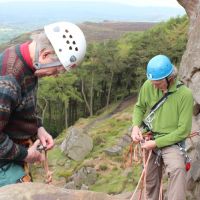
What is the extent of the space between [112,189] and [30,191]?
1369cm

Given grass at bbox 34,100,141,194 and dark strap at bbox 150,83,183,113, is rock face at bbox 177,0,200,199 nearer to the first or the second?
dark strap at bbox 150,83,183,113

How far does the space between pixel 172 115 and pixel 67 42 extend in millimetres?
2918

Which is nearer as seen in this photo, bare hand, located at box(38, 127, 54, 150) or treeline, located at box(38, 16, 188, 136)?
bare hand, located at box(38, 127, 54, 150)

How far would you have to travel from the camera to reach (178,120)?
695 centimetres

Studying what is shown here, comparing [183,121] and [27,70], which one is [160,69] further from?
[27,70]

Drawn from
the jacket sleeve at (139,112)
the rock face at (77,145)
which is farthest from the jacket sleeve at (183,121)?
the rock face at (77,145)

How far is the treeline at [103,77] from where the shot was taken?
6223 cm

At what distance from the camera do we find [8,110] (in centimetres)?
450

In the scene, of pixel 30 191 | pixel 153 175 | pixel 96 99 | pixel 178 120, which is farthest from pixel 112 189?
pixel 96 99

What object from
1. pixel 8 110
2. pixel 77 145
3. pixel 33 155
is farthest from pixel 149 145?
pixel 77 145

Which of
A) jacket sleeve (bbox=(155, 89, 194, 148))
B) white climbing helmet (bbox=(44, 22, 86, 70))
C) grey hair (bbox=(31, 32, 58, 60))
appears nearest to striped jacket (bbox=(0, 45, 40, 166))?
grey hair (bbox=(31, 32, 58, 60))

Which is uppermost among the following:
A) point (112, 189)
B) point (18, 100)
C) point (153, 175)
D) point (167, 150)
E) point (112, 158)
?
point (18, 100)

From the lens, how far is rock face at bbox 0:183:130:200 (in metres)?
5.30

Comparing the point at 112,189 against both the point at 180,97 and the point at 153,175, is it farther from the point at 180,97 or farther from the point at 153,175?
the point at 180,97
